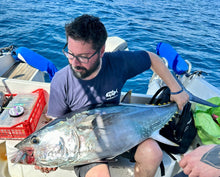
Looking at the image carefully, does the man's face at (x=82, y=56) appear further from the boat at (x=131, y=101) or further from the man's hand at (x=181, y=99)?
the man's hand at (x=181, y=99)

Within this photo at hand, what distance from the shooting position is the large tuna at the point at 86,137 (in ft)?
4.76

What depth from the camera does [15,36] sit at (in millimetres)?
6457

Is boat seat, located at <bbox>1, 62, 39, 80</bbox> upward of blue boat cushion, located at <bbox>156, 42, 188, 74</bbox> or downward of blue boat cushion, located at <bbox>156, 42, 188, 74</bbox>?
downward

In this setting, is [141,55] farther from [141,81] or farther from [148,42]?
[148,42]

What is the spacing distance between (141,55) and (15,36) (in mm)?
6106

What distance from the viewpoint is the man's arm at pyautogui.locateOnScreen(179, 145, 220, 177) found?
1079mm

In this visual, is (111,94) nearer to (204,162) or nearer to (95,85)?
(95,85)

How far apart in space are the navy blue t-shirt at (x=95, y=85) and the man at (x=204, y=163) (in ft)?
3.20

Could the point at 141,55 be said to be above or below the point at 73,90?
above

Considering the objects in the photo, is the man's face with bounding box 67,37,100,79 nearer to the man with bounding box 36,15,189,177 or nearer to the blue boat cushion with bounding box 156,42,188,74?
the man with bounding box 36,15,189,177

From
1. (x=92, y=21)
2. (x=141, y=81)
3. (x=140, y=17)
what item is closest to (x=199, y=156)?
(x=92, y=21)

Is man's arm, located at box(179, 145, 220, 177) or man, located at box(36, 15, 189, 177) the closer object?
man's arm, located at box(179, 145, 220, 177)

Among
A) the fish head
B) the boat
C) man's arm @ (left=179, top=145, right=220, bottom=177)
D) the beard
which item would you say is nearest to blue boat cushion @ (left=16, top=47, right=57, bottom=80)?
the boat

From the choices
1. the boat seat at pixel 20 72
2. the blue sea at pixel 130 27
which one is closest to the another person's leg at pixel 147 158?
the boat seat at pixel 20 72
